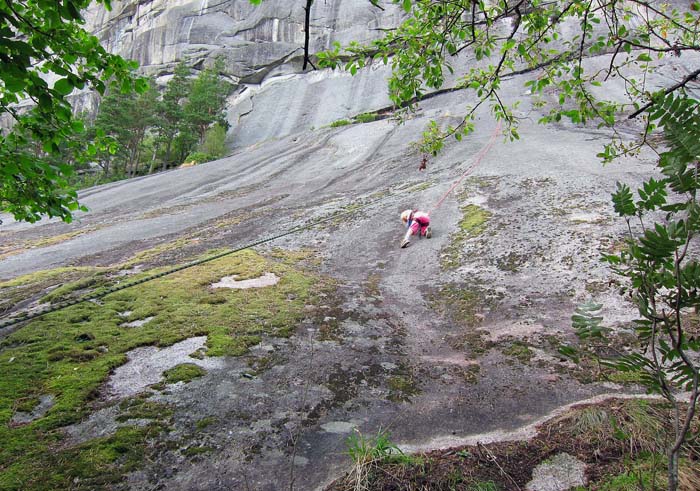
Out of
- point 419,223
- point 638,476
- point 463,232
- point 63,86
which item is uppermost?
point 63,86

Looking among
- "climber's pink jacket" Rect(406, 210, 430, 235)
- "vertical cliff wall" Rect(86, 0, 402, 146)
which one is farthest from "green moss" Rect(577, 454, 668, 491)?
"vertical cliff wall" Rect(86, 0, 402, 146)

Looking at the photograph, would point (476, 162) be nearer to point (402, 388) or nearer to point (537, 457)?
point (402, 388)

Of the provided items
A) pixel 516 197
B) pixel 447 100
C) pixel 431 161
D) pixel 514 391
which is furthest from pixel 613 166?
pixel 447 100

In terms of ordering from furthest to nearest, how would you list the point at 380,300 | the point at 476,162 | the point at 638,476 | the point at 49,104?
1. the point at 476,162
2. the point at 380,300
3. the point at 49,104
4. the point at 638,476

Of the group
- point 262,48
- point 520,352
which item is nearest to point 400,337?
point 520,352

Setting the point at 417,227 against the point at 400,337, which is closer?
the point at 400,337

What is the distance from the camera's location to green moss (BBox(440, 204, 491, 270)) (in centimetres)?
895

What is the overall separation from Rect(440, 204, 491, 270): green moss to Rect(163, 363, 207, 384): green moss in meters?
5.44

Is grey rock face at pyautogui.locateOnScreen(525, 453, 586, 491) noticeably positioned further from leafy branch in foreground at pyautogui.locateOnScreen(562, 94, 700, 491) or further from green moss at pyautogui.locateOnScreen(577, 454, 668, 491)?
leafy branch in foreground at pyautogui.locateOnScreen(562, 94, 700, 491)

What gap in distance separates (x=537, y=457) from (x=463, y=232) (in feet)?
24.0

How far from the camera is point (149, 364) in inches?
193

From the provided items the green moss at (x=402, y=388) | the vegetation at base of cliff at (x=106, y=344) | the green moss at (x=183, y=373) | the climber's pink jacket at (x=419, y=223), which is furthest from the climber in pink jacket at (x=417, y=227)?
the green moss at (x=183, y=373)

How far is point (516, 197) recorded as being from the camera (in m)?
11.6

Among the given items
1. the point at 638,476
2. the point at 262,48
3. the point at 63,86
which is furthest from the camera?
the point at 262,48
